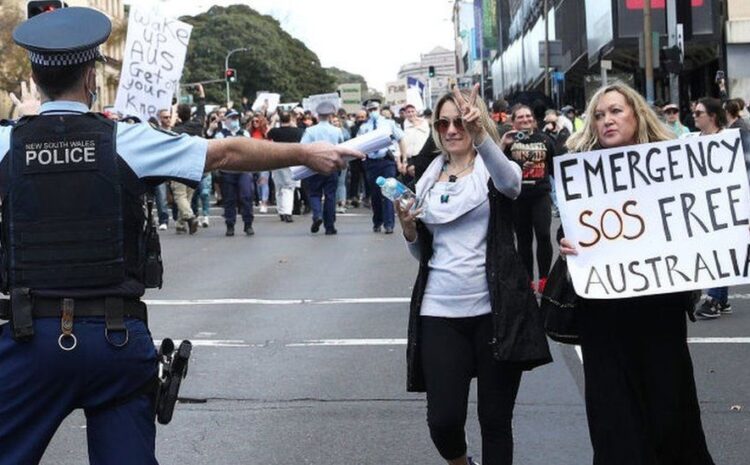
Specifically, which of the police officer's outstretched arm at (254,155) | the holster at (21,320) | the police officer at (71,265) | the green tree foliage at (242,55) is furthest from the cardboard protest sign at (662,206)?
the green tree foliage at (242,55)

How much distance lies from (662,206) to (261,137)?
19762mm

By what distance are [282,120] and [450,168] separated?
1838cm

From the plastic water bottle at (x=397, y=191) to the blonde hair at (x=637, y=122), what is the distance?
71 centimetres

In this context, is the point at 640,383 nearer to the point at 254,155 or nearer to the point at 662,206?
the point at 662,206

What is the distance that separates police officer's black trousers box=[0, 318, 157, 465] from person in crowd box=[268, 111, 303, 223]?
18.1 metres

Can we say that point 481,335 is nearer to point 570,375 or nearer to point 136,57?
point 570,375

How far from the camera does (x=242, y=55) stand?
118500mm

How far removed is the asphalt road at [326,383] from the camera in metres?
7.69

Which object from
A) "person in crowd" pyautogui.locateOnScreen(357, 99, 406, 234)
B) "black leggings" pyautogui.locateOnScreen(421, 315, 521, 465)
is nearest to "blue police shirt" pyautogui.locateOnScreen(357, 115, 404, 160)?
"person in crowd" pyautogui.locateOnScreen(357, 99, 406, 234)

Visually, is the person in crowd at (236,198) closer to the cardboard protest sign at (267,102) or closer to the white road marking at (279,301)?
the white road marking at (279,301)

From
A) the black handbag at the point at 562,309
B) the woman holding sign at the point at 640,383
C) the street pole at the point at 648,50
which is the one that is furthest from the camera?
the street pole at the point at 648,50

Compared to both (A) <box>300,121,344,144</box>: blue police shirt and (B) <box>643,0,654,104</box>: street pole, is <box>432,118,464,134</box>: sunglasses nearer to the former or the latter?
(A) <box>300,121,344,144</box>: blue police shirt

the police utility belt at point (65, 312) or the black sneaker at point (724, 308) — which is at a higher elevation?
the police utility belt at point (65, 312)

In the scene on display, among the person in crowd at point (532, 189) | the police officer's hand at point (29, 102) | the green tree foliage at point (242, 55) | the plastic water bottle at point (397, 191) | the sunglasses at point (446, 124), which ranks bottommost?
the person in crowd at point (532, 189)
